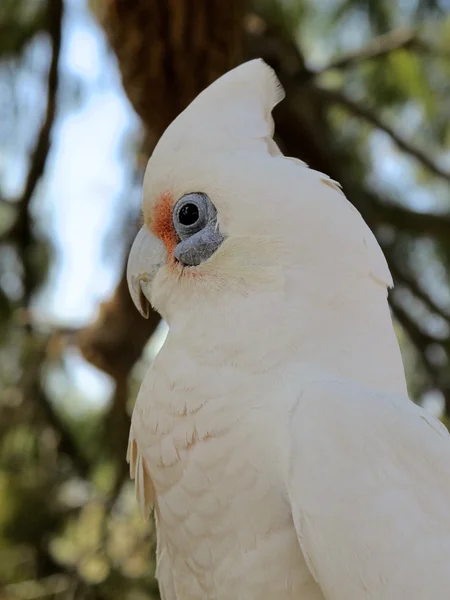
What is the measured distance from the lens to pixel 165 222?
4.16 ft

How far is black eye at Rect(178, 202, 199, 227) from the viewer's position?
121cm

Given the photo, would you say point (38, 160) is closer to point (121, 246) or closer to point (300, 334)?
A: point (121, 246)

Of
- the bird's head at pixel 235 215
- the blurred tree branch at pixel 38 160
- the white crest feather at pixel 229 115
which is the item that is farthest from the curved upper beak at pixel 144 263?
the blurred tree branch at pixel 38 160

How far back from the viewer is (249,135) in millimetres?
1235

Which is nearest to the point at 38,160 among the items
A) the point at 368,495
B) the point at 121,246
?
the point at 121,246

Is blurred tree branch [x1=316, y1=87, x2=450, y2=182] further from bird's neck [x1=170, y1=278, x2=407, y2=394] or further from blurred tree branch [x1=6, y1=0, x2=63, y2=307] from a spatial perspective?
bird's neck [x1=170, y1=278, x2=407, y2=394]

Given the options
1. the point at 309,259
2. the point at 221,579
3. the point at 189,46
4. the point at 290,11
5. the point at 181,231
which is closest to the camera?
the point at 221,579

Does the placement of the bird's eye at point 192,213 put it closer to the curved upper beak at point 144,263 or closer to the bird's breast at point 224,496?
the curved upper beak at point 144,263

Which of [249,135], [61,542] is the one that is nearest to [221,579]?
[249,135]

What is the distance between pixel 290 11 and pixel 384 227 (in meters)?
0.95

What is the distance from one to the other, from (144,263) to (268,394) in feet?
1.34

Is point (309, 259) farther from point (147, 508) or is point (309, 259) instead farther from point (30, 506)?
point (30, 506)

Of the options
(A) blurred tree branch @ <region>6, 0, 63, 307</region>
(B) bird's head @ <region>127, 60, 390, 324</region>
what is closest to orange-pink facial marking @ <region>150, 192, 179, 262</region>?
(B) bird's head @ <region>127, 60, 390, 324</region>

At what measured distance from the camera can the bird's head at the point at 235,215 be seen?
1137 millimetres
